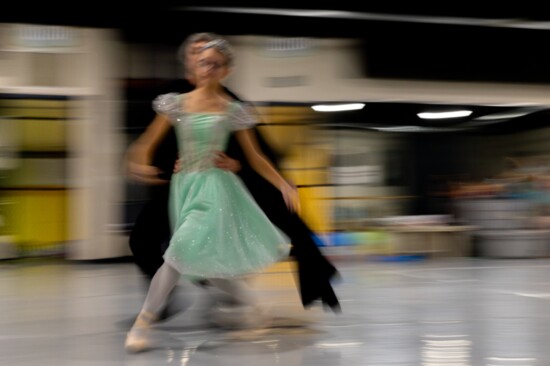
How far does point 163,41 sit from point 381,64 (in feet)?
9.15

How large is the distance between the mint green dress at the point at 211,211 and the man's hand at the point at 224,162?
0.07ft

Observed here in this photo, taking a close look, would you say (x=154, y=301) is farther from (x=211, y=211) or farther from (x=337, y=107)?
(x=337, y=107)

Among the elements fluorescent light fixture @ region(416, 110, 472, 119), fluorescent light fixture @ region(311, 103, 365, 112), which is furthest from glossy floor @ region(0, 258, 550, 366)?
fluorescent light fixture @ region(416, 110, 472, 119)

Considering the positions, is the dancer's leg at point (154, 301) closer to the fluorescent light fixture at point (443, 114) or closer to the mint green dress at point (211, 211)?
the mint green dress at point (211, 211)

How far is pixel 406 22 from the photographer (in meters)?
10.8

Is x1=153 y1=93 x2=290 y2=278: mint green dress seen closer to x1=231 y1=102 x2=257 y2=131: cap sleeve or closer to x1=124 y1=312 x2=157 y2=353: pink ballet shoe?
x1=231 y1=102 x2=257 y2=131: cap sleeve

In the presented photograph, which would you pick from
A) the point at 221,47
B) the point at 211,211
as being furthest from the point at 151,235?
the point at 221,47

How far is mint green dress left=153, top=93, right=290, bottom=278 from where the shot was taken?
12.7ft

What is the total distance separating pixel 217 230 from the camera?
391 centimetres

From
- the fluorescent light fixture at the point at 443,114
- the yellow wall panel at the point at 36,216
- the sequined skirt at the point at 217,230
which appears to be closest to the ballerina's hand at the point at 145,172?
the sequined skirt at the point at 217,230

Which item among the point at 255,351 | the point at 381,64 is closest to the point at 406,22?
the point at 381,64

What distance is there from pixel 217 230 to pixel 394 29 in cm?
746

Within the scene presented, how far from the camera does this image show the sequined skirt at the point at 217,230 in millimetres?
3846

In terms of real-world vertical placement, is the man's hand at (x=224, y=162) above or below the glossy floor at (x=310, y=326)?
above
